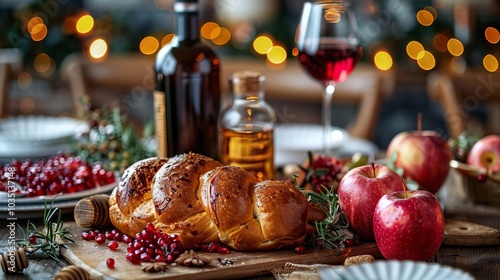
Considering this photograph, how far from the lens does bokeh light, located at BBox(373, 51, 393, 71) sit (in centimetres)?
375

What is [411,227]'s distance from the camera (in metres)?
0.99

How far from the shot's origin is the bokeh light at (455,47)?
370 centimetres

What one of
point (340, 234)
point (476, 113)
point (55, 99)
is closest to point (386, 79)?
point (340, 234)

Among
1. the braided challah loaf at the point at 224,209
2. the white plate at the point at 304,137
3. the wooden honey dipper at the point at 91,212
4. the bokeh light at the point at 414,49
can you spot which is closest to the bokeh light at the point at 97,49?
the bokeh light at the point at 414,49

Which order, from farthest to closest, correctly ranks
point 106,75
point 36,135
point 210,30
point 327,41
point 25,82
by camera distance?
point 25,82, point 210,30, point 106,75, point 36,135, point 327,41

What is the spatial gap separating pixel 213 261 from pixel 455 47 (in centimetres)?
297

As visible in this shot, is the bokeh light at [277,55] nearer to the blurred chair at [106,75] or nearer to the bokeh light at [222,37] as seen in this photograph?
the bokeh light at [222,37]

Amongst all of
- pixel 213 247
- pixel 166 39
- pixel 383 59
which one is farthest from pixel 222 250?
pixel 166 39

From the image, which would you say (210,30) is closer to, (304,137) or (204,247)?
(304,137)

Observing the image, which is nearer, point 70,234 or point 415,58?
point 70,234

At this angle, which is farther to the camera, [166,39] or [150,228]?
[166,39]

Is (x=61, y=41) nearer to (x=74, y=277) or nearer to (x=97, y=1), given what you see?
(x=97, y=1)

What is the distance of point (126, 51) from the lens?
13.6ft

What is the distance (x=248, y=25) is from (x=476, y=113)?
134cm
